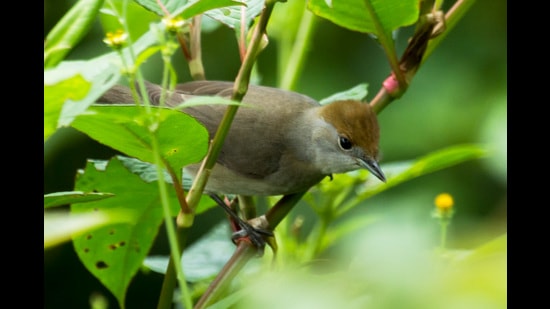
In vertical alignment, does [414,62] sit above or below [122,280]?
above

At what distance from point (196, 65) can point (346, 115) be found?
2.47ft

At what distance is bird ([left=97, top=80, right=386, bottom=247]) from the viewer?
299 centimetres

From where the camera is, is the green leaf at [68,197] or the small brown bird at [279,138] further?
the small brown bird at [279,138]

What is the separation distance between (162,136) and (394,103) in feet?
10.2

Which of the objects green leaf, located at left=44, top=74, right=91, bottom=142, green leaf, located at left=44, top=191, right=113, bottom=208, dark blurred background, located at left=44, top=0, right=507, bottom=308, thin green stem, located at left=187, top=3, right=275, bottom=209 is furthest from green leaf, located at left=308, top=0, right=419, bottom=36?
dark blurred background, located at left=44, top=0, right=507, bottom=308

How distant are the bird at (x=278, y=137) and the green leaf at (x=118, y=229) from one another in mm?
615

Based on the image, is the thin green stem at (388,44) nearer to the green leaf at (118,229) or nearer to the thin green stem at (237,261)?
the thin green stem at (237,261)

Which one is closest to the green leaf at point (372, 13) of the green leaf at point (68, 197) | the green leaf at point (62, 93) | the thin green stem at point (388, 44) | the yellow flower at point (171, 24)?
the thin green stem at point (388, 44)

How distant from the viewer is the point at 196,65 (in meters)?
2.60

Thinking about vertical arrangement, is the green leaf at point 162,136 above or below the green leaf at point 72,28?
below

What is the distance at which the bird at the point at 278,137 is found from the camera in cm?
299

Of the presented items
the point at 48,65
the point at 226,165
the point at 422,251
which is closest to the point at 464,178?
the point at 226,165

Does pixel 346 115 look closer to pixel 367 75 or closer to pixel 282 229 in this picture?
pixel 282 229

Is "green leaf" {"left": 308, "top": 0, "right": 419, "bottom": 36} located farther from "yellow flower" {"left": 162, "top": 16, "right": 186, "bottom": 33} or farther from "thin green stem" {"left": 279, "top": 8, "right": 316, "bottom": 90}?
"yellow flower" {"left": 162, "top": 16, "right": 186, "bottom": 33}
